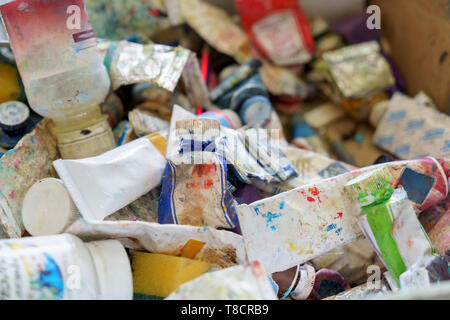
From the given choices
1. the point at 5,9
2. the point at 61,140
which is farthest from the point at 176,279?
the point at 5,9

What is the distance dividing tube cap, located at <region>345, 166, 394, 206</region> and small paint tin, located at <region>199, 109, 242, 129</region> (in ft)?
1.30

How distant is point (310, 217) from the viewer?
36.3 inches

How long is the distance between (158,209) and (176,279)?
20 centimetres

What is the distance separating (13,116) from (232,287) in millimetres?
731

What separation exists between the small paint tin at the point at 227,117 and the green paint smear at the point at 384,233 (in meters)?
0.46

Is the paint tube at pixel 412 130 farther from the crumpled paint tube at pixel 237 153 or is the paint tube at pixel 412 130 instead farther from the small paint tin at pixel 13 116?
the small paint tin at pixel 13 116

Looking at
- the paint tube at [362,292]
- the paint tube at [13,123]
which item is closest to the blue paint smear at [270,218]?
the paint tube at [362,292]

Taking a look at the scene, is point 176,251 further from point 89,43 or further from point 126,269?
point 89,43

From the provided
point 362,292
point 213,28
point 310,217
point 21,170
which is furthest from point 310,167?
point 21,170

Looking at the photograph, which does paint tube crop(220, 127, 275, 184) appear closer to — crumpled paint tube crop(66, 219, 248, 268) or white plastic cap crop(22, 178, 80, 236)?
crumpled paint tube crop(66, 219, 248, 268)

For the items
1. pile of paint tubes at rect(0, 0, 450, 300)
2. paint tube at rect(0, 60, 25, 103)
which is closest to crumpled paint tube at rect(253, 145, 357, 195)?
pile of paint tubes at rect(0, 0, 450, 300)

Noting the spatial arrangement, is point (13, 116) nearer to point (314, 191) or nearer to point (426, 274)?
point (314, 191)

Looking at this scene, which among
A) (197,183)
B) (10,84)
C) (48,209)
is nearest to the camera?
(48,209)
